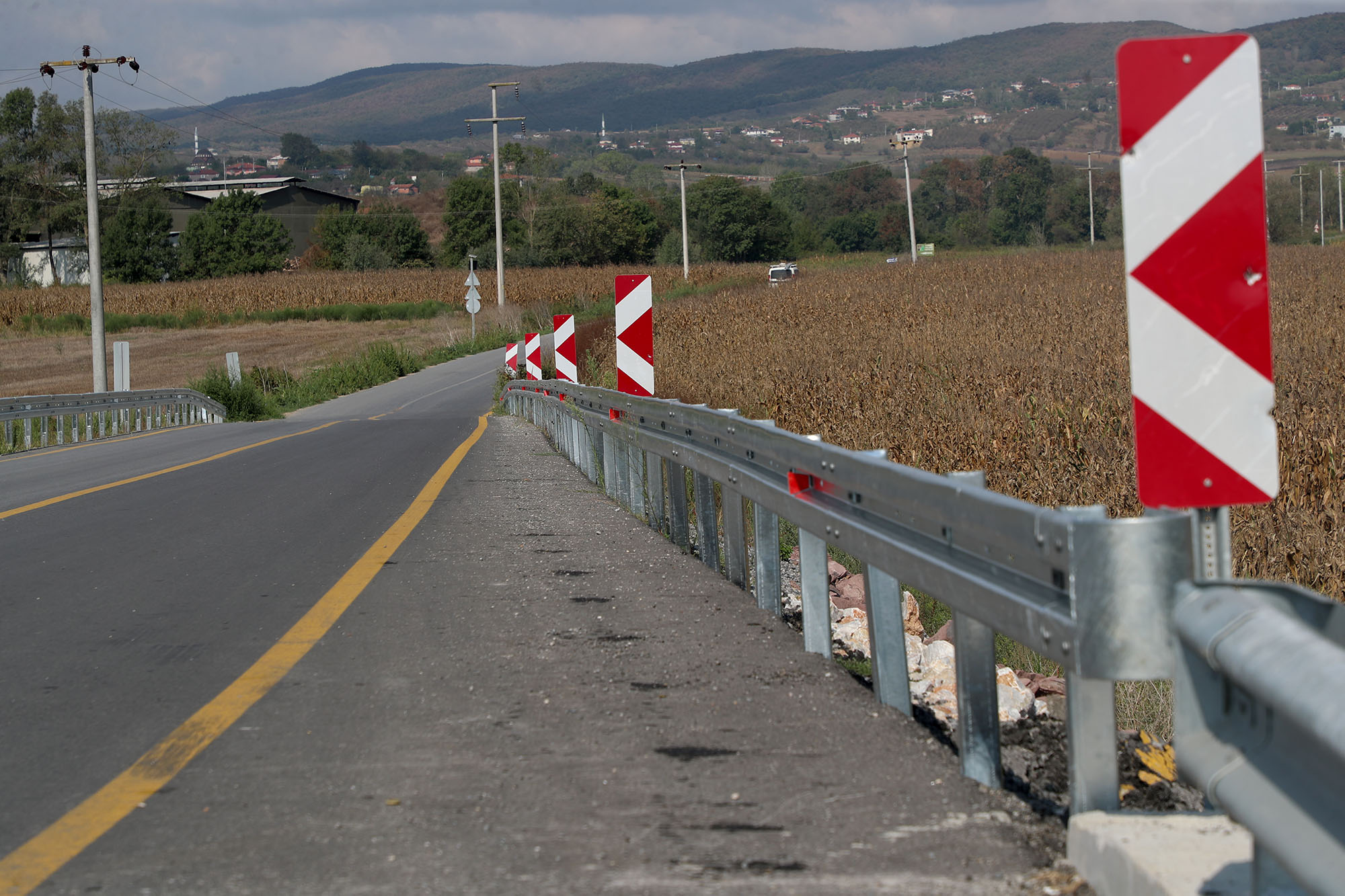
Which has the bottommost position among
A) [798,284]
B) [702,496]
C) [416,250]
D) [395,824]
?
[395,824]

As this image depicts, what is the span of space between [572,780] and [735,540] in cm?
315

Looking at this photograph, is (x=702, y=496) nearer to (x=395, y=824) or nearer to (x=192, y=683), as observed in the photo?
(x=192, y=683)

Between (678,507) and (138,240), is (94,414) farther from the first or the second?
(138,240)

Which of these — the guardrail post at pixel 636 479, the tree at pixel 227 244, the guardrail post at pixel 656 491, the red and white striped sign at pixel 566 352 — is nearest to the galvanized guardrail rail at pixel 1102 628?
the guardrail post at pixel 656 491

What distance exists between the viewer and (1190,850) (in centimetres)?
273

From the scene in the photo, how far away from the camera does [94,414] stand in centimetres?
2486

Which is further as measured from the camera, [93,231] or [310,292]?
[310,292]

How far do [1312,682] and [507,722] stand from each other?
9.56 ft

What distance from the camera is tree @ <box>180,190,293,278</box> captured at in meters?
105

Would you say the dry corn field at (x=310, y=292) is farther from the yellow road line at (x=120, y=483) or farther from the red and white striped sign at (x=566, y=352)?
the yellow road line at (x=120, y=483)

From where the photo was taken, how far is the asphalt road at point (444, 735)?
3.24 meters

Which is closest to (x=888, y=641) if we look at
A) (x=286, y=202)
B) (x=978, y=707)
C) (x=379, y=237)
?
(x=978, y=707)

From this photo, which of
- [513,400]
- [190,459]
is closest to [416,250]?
[513,400]

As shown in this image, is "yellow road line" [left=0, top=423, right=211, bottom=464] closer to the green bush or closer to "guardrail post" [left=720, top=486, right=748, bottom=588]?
the green bush
